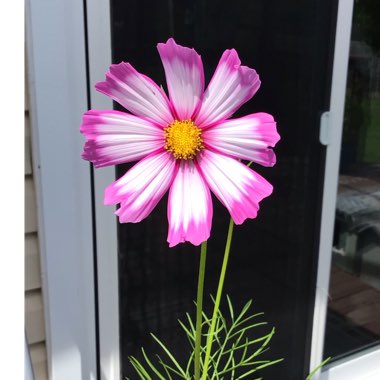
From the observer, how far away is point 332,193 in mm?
1360

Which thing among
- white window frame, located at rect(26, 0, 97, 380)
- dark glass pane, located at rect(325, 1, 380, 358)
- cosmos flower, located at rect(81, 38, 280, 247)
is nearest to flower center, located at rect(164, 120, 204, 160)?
cosmos flower, located at rect(81, 38, 280, 247)

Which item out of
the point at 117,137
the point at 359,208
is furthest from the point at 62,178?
the point at 359,208

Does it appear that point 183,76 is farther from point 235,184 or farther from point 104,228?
point 104,228

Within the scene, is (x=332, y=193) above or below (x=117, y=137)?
below

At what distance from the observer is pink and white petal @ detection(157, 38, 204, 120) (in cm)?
56

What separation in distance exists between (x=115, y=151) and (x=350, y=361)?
4.18 ft

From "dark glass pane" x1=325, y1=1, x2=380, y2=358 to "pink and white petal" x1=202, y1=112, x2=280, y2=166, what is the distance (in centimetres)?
88

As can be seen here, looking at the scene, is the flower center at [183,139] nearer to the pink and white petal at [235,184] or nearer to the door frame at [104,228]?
the pink and white petal at [235,184]

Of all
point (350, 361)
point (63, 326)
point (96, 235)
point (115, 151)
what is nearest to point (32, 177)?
point (96, 235)

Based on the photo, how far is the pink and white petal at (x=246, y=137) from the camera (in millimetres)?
571

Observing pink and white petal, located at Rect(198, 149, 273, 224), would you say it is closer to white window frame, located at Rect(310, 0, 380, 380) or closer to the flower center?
the flower center

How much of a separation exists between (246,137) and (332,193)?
0.85 m
